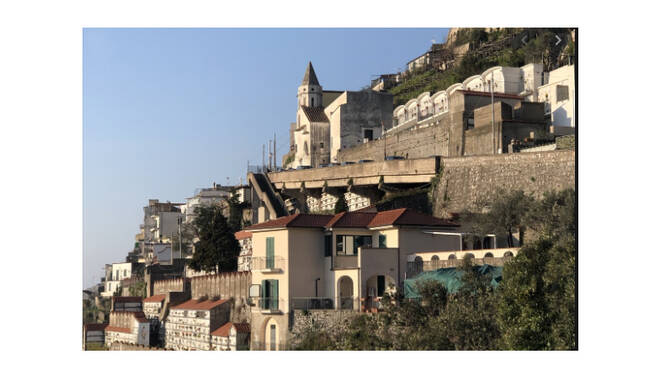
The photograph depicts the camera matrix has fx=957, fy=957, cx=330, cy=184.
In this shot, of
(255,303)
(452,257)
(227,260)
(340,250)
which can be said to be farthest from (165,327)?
(452,257)

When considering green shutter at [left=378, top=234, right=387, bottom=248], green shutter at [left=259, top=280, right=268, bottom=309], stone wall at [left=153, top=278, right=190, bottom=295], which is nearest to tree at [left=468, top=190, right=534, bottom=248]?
green shutter at [left=378, top=234, right=387, bottom=248]

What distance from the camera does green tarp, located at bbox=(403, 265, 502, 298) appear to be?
98.7ft

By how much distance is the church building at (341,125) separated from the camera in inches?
2522

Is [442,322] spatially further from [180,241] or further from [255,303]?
[180,241]

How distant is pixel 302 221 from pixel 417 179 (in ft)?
30.9

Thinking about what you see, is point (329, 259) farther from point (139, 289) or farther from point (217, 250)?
point (139, 289)

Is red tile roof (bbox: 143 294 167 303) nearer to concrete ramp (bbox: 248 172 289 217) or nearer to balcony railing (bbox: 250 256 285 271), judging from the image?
concrete ramp (bbox: 248 172 289 217)

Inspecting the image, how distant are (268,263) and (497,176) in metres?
10.4

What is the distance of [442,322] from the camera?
2864cm

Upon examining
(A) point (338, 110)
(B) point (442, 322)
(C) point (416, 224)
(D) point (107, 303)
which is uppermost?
(A) point (338, 110)

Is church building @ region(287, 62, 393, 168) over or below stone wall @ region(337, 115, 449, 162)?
over

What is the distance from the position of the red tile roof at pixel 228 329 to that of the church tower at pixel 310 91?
150 feet

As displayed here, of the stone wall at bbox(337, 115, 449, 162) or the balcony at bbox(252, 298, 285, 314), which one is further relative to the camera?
the stone wall at bbox(337, 115, 449, 162)

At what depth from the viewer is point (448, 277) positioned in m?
30.9
